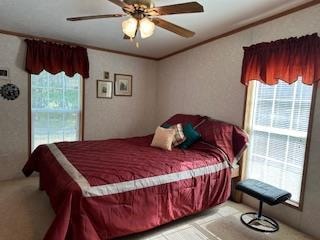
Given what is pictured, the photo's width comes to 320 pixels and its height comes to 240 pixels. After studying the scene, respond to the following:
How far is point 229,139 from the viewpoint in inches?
115

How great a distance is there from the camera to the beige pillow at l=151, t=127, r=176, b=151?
303cm

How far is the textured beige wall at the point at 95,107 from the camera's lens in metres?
3.38

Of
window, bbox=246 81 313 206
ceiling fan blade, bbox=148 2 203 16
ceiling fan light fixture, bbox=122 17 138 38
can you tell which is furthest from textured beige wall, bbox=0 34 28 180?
window, bbox=246 81 313 206

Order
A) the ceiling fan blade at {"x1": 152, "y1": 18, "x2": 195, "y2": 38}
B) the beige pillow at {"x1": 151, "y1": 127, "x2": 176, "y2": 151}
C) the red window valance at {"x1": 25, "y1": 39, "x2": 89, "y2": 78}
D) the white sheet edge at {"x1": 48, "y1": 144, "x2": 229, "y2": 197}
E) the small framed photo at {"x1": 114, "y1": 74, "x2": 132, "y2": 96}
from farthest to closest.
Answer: the small framed photo at {"x1": 114, "y1": 74, "x2": 132, "y2": 96}, the red window valance at {"x1": 25, "y1": 39, "x2": 89, "y2": 78}, the beige pillow at {"x1": 151, "y1": 127, "x2": 176, "y2": 151}, the ceiling fan blade at {"x1": 152, "y1": 18, "x2": 195, "y2": 38}, the white sheet edge at {"x1": 48, "y1": 144, "x2": 229, "y2": 197}

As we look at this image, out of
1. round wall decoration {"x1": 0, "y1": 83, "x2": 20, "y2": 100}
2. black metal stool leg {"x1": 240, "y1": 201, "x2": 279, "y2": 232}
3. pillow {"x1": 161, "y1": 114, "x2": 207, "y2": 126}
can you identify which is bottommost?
black metal stool leg {"x1": 240, "y1": 201, "x2": 279, "y2": 232}

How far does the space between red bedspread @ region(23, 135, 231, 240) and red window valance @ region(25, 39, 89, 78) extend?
1361 millimetres

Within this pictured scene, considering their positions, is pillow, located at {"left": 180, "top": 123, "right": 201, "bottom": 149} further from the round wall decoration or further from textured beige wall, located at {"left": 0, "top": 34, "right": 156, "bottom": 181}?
the round wall decoration

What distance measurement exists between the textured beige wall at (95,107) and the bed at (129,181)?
2.51 feet

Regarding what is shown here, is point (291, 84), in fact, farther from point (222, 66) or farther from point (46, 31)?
point (46, 31)

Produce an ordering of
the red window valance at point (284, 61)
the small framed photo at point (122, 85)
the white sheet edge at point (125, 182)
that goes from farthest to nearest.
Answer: the small framed photo at point (122, 85)
the red window valance at point (284, 61)
the white sheet edge at point (125, 182)

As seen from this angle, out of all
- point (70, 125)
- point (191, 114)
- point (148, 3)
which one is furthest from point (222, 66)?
point (70, 125)

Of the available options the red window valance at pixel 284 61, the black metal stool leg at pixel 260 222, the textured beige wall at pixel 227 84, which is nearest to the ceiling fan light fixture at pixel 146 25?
the red window valance at pixel 284 61

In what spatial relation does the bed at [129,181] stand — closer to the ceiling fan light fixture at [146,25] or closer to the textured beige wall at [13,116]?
the textured beige wall at [13,116]

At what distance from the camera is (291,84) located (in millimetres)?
2443
